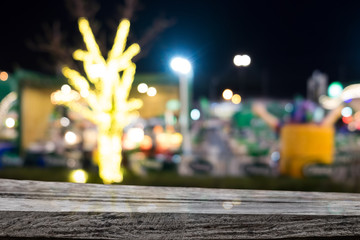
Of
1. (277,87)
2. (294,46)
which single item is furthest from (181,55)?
(277,87)

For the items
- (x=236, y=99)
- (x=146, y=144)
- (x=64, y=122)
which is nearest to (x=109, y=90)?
(x=146, y=144)

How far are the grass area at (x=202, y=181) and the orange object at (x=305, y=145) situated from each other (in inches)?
18.9

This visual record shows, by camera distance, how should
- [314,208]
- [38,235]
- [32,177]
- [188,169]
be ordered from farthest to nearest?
[188,169]
[32,177]
[314,208]
[38,235]

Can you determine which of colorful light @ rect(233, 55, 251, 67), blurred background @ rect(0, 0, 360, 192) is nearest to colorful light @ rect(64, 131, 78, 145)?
blurred background @ rect(0, 0, 360, 192)

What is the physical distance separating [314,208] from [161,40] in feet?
31.3

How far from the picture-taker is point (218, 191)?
968 mm

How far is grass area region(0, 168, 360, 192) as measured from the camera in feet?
26.0

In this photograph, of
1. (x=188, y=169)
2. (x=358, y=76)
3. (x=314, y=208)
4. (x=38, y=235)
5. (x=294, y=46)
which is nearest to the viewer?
(x=38, y=235)

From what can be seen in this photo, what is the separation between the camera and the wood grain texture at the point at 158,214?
750 mm

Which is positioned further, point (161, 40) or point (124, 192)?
point (161, 40)

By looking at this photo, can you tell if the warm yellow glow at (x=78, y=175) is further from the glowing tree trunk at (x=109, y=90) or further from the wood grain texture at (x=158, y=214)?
the wood grain texture at (x=158, y=214)

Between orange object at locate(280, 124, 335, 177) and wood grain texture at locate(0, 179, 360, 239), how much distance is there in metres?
8.09

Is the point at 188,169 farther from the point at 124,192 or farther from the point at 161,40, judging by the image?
the point at 124,192

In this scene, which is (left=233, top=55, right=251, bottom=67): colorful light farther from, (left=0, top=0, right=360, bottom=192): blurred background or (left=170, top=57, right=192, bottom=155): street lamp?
(left=170, top=57, right=192, bottom=155): street lamp
